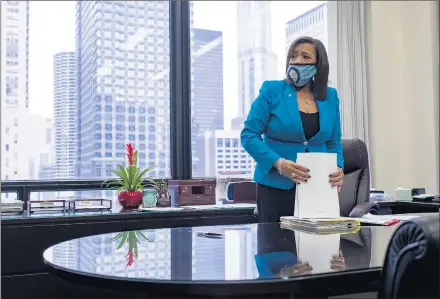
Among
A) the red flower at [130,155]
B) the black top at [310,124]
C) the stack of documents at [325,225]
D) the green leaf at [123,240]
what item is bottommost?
the green leaf at [123,240]

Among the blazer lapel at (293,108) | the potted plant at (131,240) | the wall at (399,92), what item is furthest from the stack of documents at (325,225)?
the wall at (399,92)

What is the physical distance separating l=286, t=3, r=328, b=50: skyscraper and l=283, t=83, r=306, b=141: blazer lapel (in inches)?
91.7

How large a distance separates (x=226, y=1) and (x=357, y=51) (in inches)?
49.9

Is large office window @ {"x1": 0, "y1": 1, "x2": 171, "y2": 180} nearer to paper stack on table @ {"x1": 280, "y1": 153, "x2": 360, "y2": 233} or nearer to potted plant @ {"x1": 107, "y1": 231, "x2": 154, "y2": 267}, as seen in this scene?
potted plant @ {"x1": 107, "y1": 231, "x2": 154, "y2": 267}

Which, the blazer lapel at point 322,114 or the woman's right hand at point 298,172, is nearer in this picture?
the woman's right hand at point 298,172

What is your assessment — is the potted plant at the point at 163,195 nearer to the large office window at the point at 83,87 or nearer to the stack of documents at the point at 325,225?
the large office window at the point at 83,87

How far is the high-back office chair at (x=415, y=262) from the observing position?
0.77 m

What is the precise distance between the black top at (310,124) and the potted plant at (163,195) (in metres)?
1.53

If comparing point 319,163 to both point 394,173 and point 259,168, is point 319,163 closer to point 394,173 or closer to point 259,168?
point 259,168

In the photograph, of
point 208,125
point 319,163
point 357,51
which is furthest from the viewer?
point 357,51

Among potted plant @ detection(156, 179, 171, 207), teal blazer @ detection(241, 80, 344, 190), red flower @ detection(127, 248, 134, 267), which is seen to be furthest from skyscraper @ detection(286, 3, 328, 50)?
red flower @ detection(127, 248, 134, 267)

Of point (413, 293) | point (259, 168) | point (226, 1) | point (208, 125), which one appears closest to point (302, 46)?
point (259, 168)

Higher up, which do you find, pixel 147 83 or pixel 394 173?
pixel 147 83

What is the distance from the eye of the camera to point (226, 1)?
412cm
